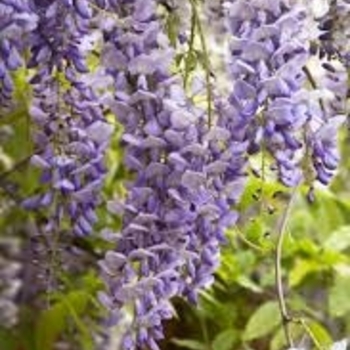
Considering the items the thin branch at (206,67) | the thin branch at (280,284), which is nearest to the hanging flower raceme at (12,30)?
the thin branch at (206,67)

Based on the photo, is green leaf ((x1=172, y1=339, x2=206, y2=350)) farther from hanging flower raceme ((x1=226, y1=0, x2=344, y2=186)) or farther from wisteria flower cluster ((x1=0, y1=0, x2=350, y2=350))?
hanging flower raceme ((x1=226, y1=0, x2=344, y2=186))

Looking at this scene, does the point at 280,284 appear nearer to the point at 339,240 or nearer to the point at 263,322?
the point at 263,322

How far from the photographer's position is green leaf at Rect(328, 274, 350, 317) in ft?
5.80

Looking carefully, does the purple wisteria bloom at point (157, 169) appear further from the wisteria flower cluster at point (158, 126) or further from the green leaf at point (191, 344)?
the green leaf at point (191, 344)

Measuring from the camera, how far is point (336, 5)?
1428 millimetres

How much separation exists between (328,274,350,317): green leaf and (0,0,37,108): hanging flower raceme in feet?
2.05

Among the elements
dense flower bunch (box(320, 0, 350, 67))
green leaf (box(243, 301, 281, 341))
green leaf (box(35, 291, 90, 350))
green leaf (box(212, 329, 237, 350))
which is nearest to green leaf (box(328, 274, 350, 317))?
green leaf (box(243, 301, 281, 341))

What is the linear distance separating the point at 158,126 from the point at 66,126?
15cm

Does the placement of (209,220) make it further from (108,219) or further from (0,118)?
(108,219)

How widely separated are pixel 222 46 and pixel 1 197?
0.40 meters

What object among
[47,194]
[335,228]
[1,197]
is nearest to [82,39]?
[47,194]

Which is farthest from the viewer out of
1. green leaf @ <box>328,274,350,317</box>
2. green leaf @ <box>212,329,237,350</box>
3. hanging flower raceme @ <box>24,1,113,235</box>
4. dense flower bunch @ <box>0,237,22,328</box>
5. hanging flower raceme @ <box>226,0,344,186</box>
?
dense flower bunch @ <box>0,237,22,328</box>

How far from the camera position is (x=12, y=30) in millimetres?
1307

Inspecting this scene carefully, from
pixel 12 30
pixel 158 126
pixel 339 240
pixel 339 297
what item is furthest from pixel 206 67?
pixel 339 240
